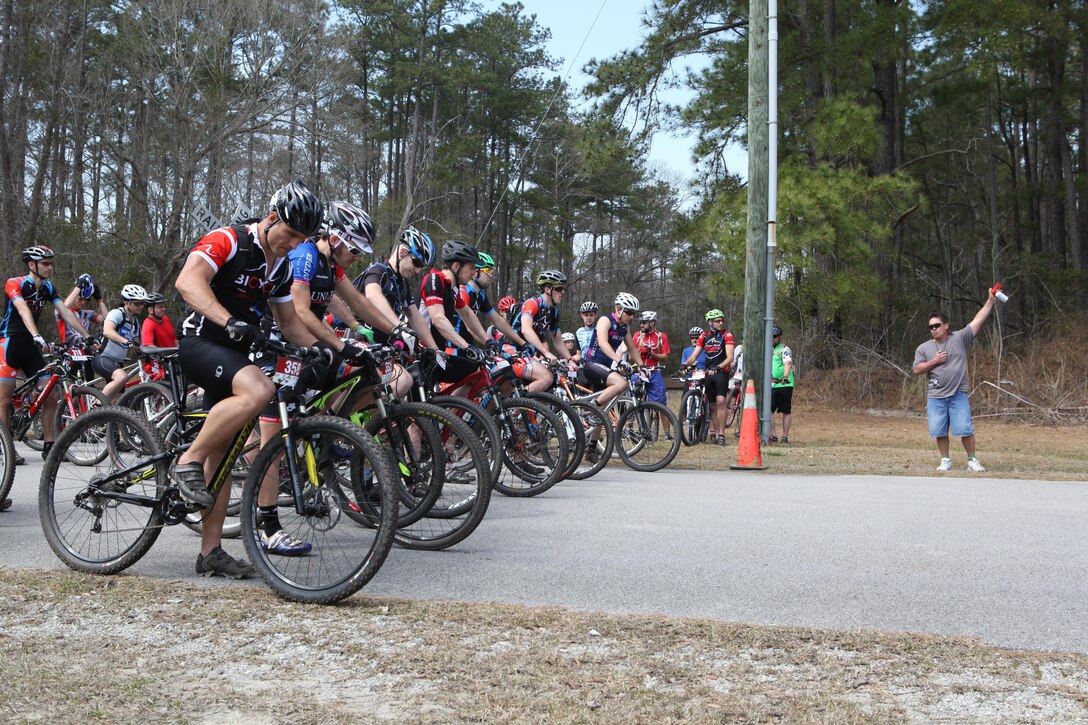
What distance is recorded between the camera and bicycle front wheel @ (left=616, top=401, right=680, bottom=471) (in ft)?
38.9

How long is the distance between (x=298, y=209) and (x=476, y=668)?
242 cm

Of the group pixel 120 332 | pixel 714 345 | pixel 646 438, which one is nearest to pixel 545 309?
pixel 646 438

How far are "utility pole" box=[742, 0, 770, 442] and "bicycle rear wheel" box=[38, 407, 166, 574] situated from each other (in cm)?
1125

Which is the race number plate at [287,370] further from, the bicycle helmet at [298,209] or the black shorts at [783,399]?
the black shorts at [783,399]

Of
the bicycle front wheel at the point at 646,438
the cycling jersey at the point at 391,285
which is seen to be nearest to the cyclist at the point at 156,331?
the cycling jersey at the point at 391,285

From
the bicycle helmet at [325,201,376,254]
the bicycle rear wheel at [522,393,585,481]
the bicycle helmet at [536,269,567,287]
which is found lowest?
the bicycle rear wheel at [522,393,585,481]

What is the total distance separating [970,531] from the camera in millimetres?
7281

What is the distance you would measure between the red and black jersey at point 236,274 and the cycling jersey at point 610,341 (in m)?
7.30

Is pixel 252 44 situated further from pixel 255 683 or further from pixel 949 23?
pixel 255 683

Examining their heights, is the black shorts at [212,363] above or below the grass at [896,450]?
above

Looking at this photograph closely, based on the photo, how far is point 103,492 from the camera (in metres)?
5.60

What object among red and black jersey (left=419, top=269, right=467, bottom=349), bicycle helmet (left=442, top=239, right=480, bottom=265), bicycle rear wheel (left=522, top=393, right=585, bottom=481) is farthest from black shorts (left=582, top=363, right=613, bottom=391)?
bicycle helmet (left=442, top=239, right=480, bottom=265)

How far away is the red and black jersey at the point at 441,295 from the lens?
883 cm

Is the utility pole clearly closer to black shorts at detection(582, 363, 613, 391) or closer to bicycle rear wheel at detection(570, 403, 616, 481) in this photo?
black shorts at detection(582, 363, 613, 391)
